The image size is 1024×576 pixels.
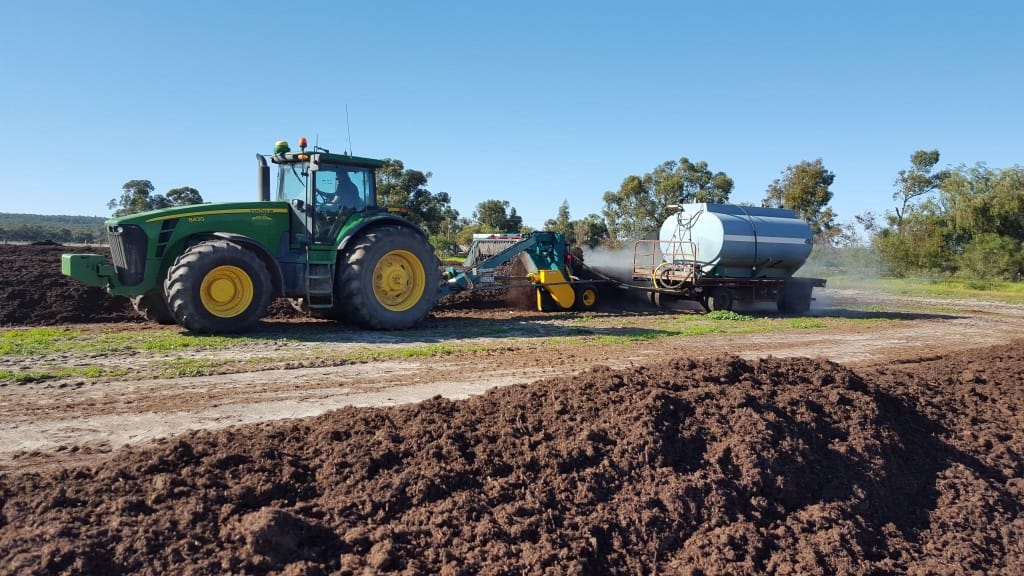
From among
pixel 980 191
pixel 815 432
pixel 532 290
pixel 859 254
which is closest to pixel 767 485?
pixel 815 432

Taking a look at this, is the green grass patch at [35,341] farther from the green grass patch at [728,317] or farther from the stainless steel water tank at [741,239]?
the stainless steel water tank at [741,239]

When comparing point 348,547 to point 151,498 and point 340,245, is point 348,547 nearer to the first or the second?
point 151,498

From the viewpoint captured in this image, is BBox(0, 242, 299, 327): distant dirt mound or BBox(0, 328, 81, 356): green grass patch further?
BBox(0, 242, 299, 327): distant dirt mound

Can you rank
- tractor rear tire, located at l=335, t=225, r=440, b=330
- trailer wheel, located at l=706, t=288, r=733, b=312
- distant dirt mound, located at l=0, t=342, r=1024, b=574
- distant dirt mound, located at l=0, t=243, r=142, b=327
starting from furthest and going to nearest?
trailer wheel, located at l=706, t=288, r=733, b=312 < distant dirt mound, located at l=0, t=243, r=142, b=327 < tractor rear tire, located at l=335, t=225, r=440, b=330 < distant dirt mound, located at l=0, t=342, r=1024, b=574

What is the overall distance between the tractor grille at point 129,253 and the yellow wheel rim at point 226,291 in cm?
105

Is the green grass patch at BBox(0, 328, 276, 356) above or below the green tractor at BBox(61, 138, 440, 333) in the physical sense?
below

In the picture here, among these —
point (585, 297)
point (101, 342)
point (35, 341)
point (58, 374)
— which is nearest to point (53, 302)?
point (35, 341)

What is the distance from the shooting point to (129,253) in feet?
32.0

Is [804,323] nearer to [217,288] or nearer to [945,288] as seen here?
[217,288]

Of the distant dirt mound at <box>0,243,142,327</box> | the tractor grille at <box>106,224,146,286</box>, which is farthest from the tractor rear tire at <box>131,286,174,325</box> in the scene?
the distant dirt mound at <box>0,243,142,327</box>

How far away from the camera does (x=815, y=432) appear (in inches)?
198

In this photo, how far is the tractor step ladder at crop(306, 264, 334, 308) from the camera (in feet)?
Answer: 35.6

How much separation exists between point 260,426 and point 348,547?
218 cm

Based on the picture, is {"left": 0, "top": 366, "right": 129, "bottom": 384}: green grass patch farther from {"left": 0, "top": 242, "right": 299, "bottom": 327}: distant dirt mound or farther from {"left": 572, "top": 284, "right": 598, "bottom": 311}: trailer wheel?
{"left": 572, "top": 284, "right": 598, "bottom": 311}: trailer wheel
